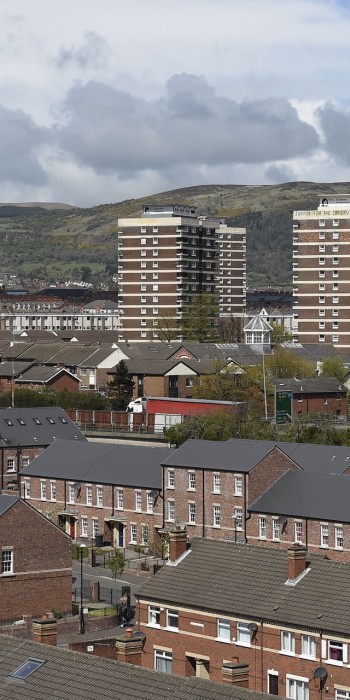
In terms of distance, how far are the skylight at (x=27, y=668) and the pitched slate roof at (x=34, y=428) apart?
64.3 m

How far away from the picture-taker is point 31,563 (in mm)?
70812

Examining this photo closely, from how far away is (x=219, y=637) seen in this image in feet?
187

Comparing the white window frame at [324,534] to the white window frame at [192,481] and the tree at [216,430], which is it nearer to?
the white window frame at [192,481]

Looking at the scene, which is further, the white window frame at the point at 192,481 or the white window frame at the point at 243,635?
the white window frame at the point at 192,481

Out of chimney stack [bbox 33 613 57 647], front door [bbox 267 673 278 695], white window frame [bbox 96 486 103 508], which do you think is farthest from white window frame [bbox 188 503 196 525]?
chimney stack [bbox 33 613 57 647]

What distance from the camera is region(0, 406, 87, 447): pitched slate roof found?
355 feet

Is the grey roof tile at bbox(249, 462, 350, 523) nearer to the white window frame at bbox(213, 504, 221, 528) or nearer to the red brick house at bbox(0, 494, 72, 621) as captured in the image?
the white window frame at bbox(213, 504, 221, 528)

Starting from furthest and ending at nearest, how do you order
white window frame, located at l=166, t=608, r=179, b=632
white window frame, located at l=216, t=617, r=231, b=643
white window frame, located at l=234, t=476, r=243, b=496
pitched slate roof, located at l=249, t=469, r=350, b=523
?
white window frame, located at l=234, t=476, r=243, b=496, pitched slate roof, located at l=249, t=469, r=350, b=523, white window frame, located at l=166, t=608, r=179, b=632, white window frame, located at l=216, t=617, r=231, b=643

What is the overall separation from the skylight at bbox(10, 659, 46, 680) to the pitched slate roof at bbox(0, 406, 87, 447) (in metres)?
64.3

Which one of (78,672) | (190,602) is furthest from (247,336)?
(78,672)

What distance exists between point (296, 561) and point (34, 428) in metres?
55.7

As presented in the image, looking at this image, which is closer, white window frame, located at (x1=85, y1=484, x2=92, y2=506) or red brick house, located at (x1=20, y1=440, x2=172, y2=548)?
red brick house, located at (x1=20, y1=440, x2=172, y2=548)

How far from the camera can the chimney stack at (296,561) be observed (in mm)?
56406

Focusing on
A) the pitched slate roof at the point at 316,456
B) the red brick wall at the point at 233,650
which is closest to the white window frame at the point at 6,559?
the red brick wall at the point at 233,650
